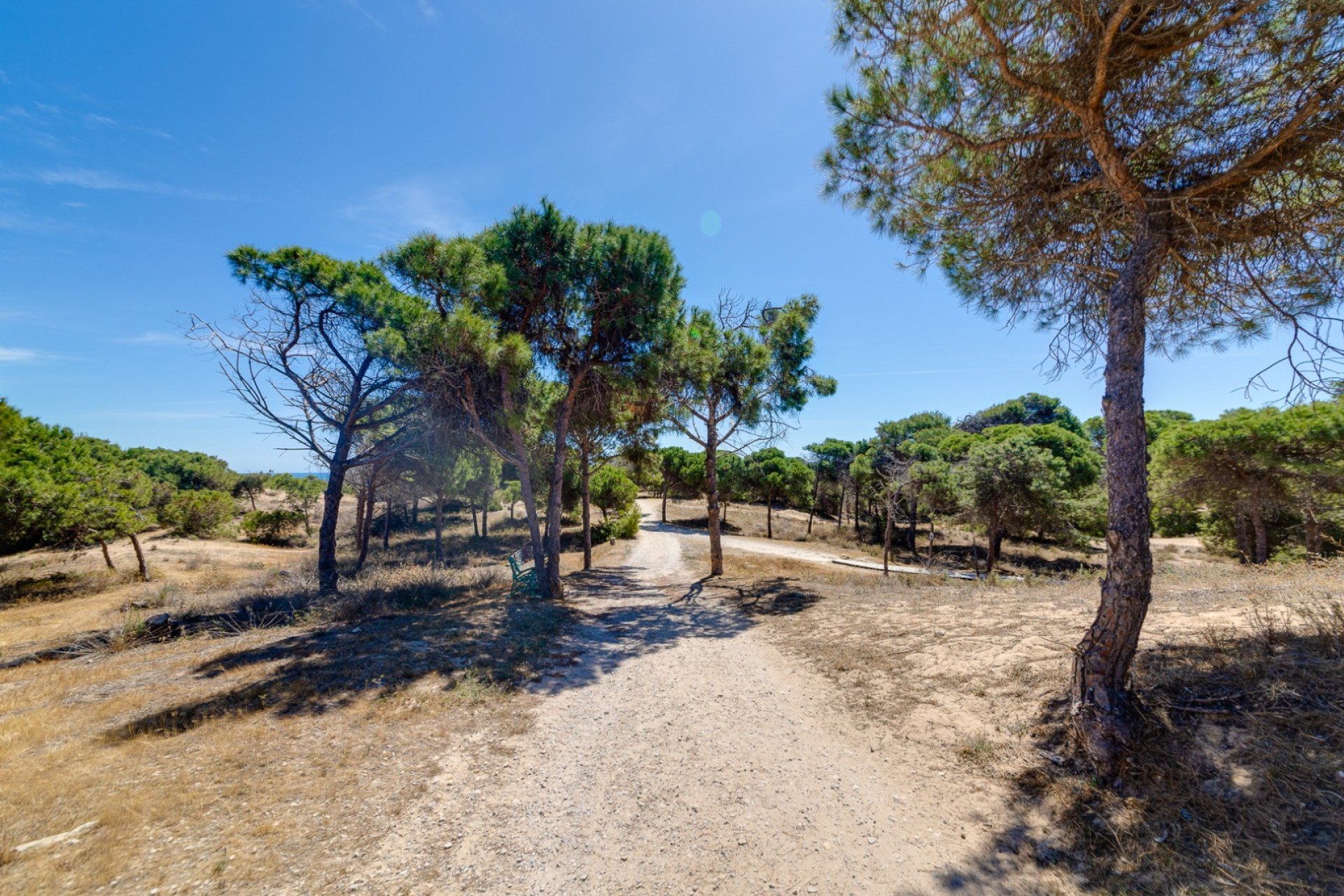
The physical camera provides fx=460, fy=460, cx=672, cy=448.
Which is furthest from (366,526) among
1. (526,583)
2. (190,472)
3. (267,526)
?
(190,472)

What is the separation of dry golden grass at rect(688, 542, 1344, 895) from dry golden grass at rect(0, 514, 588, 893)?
464cm

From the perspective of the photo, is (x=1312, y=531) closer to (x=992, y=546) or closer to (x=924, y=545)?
(x=992, y=546)

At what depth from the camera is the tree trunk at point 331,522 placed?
12719mm

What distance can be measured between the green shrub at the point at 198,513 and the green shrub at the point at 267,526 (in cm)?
175

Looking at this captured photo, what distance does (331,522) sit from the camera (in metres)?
13.4

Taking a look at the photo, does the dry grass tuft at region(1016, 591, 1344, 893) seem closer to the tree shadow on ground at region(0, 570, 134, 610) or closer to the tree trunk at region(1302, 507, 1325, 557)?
the tree trunk at region(1302, 507, 1325, 557)

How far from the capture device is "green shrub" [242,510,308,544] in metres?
33.2

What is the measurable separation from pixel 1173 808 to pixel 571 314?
12159 mm

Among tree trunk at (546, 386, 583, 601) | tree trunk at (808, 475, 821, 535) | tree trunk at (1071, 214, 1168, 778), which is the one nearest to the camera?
tree trunk at (1071, 214, 1168, 778)

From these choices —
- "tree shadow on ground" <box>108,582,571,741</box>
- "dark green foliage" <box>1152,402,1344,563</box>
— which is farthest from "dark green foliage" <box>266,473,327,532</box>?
"dark green foliage" <box>1152,402,1344,563</box>

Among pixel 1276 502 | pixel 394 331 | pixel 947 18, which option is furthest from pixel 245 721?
pixel 1276 502

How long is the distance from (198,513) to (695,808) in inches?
1523

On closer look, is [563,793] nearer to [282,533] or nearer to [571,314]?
[571,314]

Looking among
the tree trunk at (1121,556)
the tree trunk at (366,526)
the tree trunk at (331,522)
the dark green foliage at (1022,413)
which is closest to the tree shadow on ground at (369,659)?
the tree trunk at (331,522)
